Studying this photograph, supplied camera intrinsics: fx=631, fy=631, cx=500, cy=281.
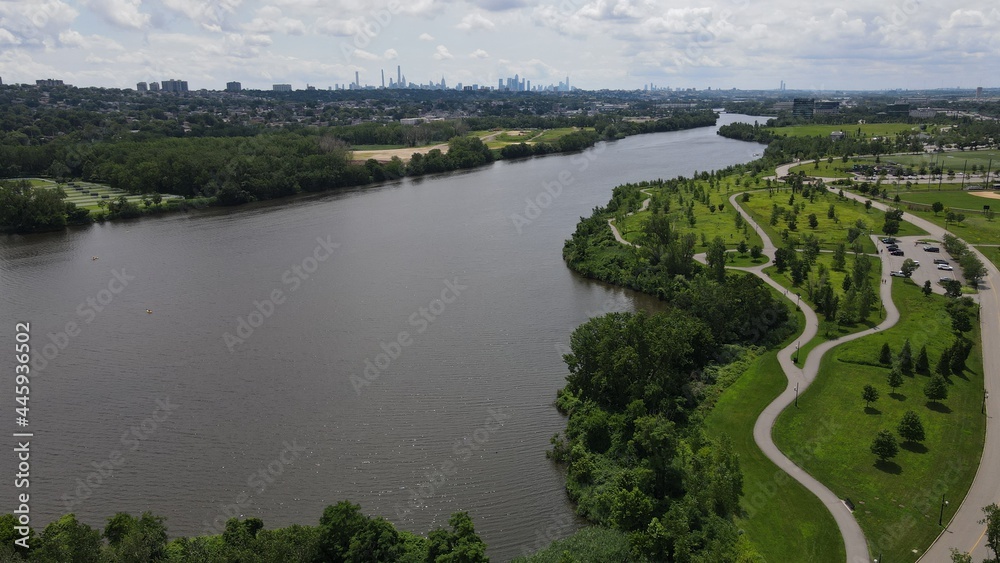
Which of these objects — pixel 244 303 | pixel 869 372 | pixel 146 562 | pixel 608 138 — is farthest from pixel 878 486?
pixel 608 138

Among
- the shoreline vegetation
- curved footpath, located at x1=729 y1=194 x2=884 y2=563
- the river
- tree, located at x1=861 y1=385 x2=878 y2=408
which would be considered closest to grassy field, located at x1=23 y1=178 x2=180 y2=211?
the shoreline vegetation

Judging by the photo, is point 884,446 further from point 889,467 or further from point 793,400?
point 793,400

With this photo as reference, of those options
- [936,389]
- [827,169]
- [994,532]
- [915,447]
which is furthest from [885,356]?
[827,169]

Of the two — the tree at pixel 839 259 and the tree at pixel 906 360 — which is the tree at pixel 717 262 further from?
the tree at pixel 906 360

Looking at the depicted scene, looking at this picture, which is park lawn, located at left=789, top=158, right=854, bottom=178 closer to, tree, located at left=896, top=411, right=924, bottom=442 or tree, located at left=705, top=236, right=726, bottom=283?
tree, located at left=705, top=236, right=726, bottom=283

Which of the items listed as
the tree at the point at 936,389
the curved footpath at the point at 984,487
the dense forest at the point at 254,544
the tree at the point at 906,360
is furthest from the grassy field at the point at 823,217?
the dense forest at the point at 254,544

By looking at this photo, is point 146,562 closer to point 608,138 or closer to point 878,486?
point 878,486

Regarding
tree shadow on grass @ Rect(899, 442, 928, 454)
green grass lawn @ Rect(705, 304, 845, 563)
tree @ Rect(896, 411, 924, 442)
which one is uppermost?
tree @ Rect(896, 411, 924, 442)
